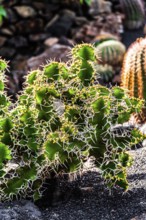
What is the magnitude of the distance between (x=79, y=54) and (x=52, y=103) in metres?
0.23

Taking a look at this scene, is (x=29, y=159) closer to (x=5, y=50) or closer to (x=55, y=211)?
(x=55, y=211)

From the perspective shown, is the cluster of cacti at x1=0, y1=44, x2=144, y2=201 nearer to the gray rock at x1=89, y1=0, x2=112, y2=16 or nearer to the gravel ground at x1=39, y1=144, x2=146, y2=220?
the gravel ground at x1=39, y1=144, x2=146, y2=220

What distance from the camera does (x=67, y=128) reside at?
226 centimetres

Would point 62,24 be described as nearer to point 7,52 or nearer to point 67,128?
point 7,52

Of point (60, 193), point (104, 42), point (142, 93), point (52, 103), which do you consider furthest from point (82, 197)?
point (104, 42)

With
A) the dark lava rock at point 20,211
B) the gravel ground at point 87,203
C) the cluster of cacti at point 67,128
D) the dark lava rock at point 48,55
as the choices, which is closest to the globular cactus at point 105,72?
the dark lava rock at point 48,55

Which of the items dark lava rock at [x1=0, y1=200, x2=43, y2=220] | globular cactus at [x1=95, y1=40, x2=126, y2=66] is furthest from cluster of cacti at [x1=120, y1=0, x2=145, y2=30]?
dark lava rock at [x1=0, y1=200, x2=43, y2=220]

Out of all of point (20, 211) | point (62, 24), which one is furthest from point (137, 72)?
point (62, 24)

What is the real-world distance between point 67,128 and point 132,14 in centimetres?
530

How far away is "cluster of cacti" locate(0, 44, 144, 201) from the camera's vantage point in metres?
2.28

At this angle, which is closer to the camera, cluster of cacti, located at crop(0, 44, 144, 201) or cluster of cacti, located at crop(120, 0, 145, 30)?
cluster of cacti, located at crop(0, 44, 144, 201)

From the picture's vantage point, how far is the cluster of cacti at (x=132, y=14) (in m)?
7.39

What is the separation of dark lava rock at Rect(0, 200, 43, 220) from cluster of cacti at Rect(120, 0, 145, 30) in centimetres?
537

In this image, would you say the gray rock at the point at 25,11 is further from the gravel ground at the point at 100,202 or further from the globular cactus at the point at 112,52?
the gravel ground at the point at 100,202
